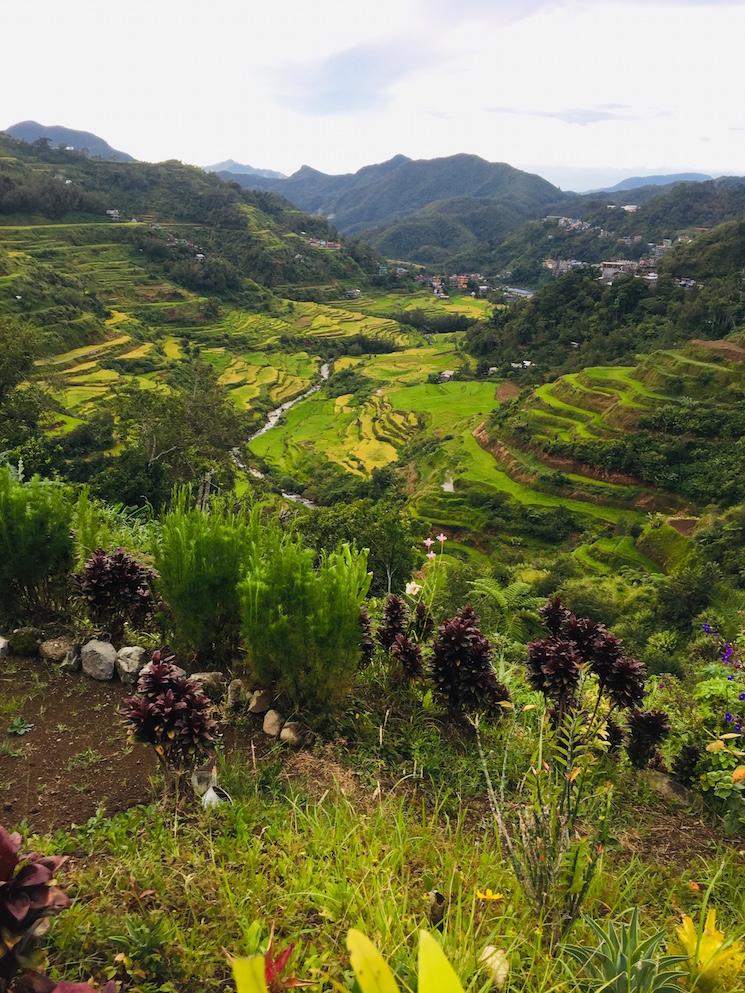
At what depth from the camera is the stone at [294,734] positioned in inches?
112

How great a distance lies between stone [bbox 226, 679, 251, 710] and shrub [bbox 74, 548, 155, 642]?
0.74 m

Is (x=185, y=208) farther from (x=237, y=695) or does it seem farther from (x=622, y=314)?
(x=237, y=695)

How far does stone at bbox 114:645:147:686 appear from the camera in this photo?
10.2ft

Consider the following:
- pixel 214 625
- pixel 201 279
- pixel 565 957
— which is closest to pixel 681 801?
pixel 565 957

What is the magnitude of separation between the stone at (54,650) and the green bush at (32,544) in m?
0.39

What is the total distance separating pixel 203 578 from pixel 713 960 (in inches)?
97.9

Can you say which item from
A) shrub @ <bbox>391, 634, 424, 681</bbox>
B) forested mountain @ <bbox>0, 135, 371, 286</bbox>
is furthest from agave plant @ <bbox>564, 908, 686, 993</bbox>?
forested mountain @ <bbox>0, 135, 371, 286</bbox>

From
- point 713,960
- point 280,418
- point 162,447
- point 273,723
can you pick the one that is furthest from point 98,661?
point 280,418

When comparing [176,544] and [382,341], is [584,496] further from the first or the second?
[382,341]

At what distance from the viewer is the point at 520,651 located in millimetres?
5578

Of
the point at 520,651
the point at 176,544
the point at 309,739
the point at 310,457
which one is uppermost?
the point at 176,544

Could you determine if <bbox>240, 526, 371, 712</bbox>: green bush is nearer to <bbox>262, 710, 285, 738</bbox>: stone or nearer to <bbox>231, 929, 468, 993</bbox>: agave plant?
<bbox>262, 710, 285, 738</bbox>: stone

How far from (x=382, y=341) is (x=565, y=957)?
225 ft

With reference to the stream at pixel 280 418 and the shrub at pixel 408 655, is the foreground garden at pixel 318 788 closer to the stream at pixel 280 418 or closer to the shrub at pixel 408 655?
the shrub at pixel 408 655
